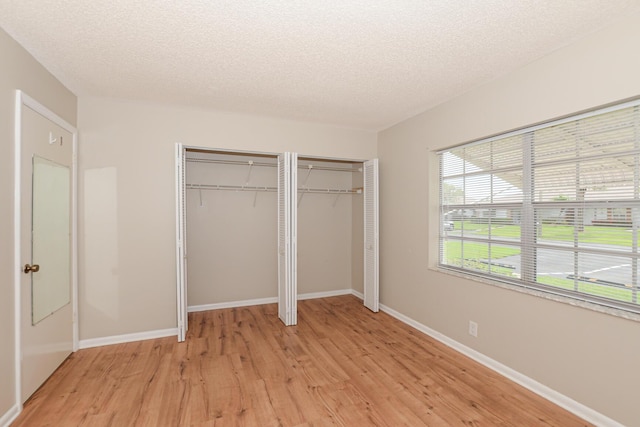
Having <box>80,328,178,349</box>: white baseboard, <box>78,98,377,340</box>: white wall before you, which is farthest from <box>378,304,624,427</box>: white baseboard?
<box>78,98,377,340</box>: white wall

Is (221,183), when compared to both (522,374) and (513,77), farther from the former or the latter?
(522,374)

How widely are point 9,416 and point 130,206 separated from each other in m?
1.95

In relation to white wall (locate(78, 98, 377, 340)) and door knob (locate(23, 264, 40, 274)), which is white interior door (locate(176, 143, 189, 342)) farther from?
door knob (locate(23, 264, 40, 274))

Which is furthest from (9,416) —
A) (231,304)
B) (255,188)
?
(255,188)

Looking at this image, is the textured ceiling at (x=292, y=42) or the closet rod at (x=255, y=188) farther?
the closet rod at (x=255, y=188)

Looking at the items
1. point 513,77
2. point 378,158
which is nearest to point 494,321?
point 513,77

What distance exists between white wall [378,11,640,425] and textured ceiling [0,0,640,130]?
192mm

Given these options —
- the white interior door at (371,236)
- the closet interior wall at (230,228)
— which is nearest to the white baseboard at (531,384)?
the white interior door at (371,236)

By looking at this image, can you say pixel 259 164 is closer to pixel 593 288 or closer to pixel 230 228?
pixel 230 228

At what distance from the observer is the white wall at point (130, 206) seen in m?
3.24

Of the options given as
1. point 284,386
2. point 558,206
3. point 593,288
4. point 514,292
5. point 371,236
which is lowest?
point 284,386

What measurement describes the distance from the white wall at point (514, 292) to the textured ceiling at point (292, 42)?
0.19m

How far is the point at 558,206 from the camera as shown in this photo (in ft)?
7.85

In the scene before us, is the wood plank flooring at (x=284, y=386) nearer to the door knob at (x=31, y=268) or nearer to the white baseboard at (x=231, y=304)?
the white baseboard at (x=231, y=304)
